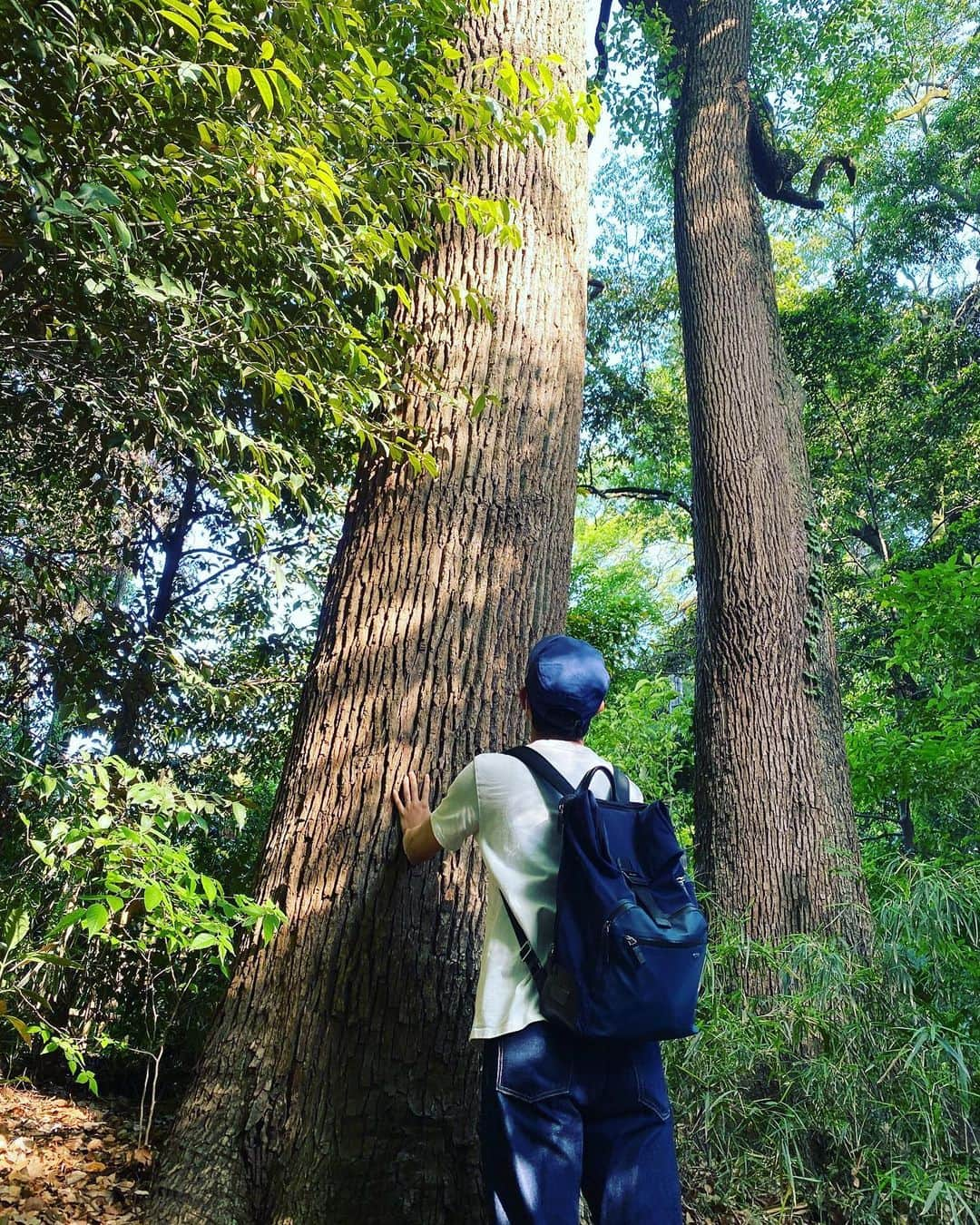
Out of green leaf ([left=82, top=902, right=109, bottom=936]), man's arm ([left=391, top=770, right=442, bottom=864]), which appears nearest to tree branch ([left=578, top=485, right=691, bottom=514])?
man's arm ([left=391, top=770, right=442, bottom=864])

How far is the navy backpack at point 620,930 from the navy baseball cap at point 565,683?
21 cm

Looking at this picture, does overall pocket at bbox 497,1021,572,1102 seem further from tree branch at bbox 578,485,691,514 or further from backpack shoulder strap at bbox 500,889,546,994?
tree branch at bbox 578,485,691,514

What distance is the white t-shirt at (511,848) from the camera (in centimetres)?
200

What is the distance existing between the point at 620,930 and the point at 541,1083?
38cm

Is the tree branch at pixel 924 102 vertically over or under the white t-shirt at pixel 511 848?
over

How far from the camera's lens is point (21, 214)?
231 centimetres

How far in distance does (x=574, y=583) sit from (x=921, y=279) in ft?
26.3

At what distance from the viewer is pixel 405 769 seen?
108 inches

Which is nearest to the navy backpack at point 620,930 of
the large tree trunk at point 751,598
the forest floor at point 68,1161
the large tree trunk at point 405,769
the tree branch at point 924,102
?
the large tree trunk at point 405,769

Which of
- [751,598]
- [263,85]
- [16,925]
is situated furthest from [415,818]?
[751,598]

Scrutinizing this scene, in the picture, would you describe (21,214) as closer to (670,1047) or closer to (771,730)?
(670,1047)

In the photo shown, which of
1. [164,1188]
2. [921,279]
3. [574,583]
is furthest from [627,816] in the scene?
[921,279]

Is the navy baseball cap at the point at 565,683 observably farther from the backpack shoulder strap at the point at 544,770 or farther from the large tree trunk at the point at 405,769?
the large tree trunk at the point at 405,769

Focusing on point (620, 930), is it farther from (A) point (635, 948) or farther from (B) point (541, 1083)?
(B) point (541, 1083)
